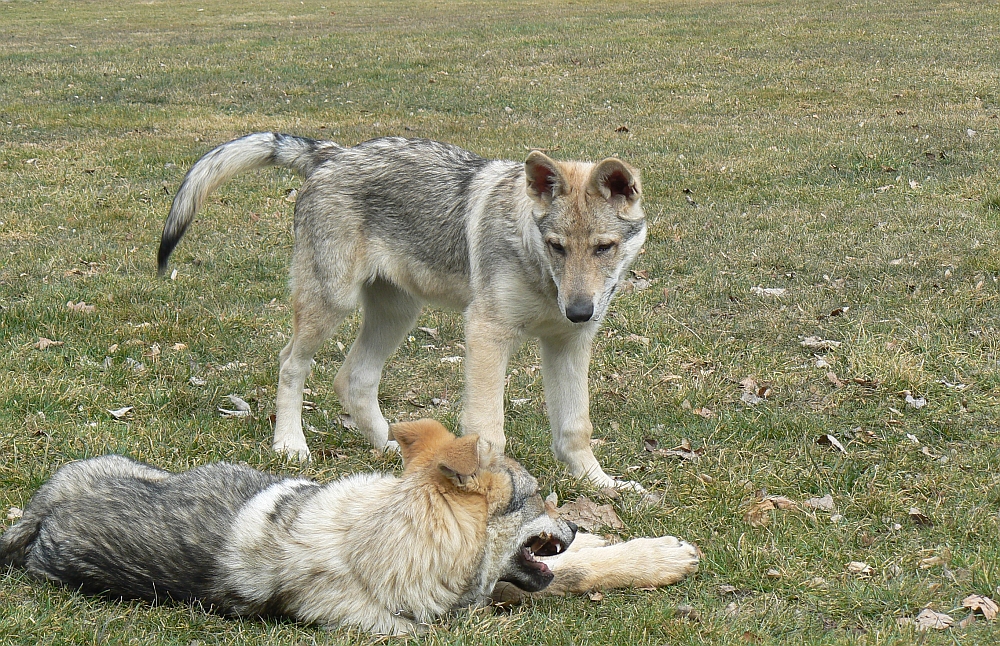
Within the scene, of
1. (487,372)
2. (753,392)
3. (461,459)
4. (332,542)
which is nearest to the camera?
(461,459)

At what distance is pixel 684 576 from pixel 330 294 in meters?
2.52

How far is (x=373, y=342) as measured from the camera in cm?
599

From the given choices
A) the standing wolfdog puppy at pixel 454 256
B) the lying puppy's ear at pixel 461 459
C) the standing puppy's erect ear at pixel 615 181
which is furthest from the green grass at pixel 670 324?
the standing puppy's erect ear at pixel 615 181

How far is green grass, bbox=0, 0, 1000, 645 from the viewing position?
13.5 ft

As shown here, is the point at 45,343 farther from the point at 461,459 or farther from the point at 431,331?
the point at 461,459

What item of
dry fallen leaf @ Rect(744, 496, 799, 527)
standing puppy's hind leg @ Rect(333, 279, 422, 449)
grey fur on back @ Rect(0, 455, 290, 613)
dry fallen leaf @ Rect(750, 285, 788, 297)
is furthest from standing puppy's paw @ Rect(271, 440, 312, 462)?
dry fallen leaf @ Rect(750, 285, 788, 297)

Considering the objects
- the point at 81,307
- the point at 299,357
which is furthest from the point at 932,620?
the point at 81,307

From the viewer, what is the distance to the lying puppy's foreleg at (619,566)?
4.14 metres

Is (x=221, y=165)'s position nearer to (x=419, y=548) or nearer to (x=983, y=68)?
(x=419, y=548)

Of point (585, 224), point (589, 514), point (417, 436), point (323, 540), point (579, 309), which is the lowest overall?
point (589, 514)

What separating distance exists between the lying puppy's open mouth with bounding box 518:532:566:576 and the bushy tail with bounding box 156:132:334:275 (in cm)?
291

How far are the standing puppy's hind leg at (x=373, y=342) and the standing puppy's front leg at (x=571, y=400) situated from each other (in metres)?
1.04

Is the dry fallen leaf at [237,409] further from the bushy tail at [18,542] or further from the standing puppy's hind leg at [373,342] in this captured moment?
the bushy tail at [18,542]

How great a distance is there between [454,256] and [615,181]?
41.5 inches
